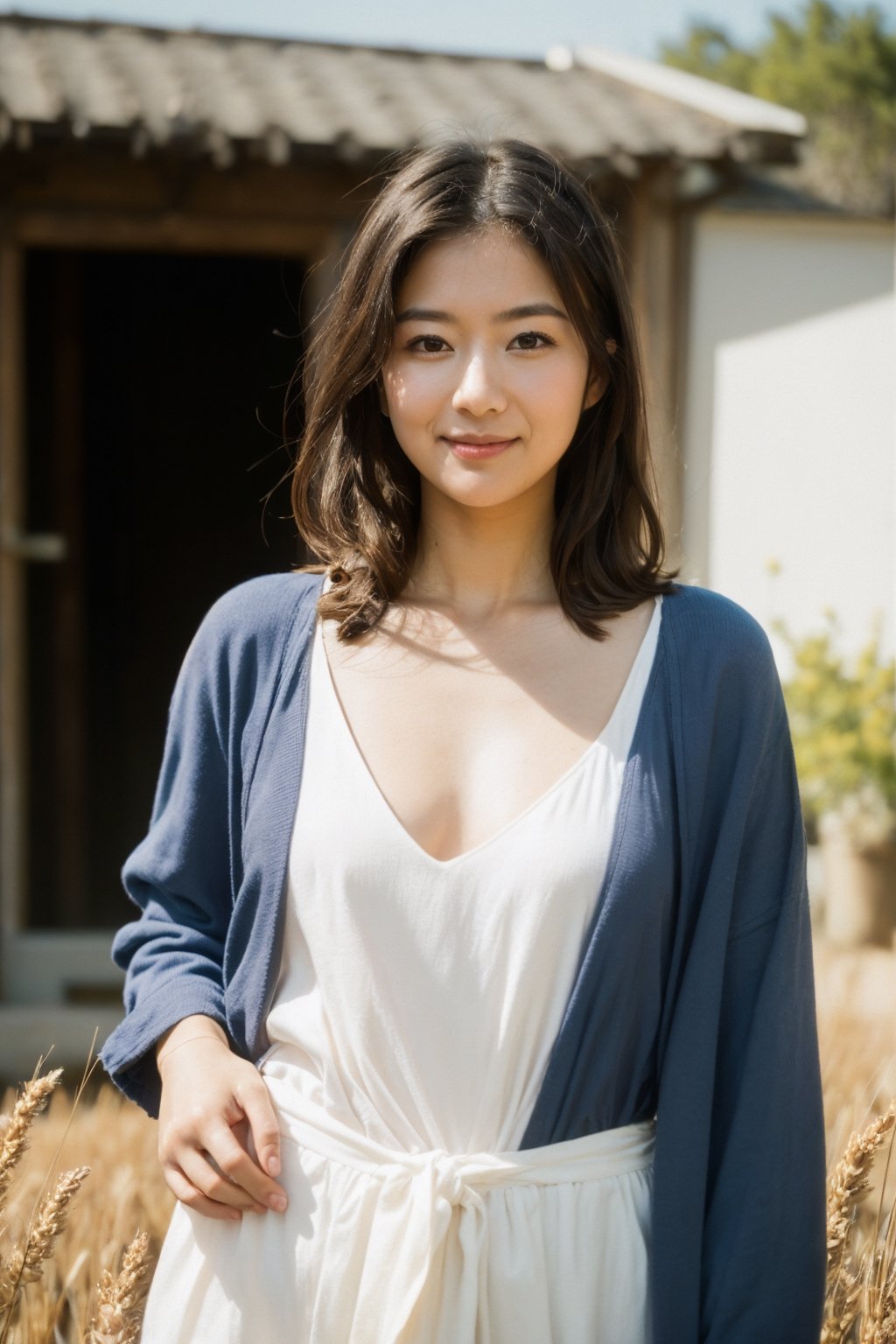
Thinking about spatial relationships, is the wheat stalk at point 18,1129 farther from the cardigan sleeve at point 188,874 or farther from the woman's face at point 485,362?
the woman's face at point 485,362

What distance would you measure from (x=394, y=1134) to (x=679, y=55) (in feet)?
58.7

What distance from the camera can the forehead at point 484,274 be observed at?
1529 mm

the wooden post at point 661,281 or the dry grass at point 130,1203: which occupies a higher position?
the wooden post at point 661,281

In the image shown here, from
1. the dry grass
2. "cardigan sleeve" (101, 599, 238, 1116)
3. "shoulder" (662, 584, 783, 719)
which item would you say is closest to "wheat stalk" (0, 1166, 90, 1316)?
the dry grass

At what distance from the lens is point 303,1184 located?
4.74 ft

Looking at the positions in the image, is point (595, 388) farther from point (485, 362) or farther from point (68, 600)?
point (68, 600)

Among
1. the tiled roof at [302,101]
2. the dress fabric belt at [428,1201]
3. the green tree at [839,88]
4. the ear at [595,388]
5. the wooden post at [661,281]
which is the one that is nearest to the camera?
the dress fabric belt at [428,1201]

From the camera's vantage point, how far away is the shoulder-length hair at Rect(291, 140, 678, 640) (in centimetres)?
156

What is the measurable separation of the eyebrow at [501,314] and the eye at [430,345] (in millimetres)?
18

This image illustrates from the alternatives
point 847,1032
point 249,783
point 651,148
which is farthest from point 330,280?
point 249,783

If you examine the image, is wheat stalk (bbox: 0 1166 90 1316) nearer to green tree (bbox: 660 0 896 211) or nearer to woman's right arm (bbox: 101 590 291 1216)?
woman's right arm (bbox: 101 590 291 1216)

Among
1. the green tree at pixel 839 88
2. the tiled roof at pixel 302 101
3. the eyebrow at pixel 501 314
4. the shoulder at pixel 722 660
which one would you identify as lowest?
the shoulder at pixel 722 660

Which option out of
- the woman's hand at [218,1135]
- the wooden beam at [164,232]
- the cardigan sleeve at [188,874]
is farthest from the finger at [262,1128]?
the wooden beam at [164,232]

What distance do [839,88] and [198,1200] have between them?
590 inches
